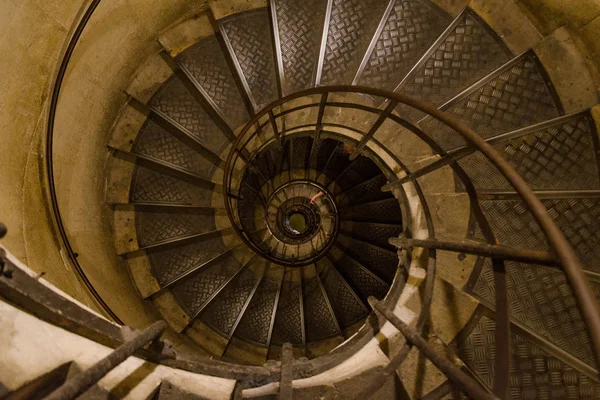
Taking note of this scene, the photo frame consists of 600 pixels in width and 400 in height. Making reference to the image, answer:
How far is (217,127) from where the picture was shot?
14.5ft

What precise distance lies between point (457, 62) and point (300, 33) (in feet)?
5.66

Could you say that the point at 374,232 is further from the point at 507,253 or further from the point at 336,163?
the point at 507,253

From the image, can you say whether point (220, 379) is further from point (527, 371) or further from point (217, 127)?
point (217, 127)

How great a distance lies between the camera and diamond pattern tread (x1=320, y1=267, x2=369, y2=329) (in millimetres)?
5277

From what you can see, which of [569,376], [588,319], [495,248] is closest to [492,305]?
[569,376]

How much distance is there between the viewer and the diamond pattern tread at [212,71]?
4223 millimetres

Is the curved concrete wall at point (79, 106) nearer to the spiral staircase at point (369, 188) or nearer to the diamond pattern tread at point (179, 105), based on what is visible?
the spiral staircase at point (369, 188)

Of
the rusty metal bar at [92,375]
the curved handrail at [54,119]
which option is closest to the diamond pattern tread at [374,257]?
the curved handrail at [54,119]

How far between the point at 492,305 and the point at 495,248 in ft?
3.42

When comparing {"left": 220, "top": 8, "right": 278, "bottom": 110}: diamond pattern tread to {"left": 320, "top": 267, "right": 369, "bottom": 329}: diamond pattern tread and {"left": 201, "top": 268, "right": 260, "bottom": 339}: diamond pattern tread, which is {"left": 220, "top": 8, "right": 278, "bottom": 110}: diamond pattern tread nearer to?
{"left": 201, "top": 268, "right": 260, "bottom": 339}: diamond pattern tread

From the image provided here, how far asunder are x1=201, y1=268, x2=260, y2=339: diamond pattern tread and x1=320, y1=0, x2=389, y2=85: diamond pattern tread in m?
3.29

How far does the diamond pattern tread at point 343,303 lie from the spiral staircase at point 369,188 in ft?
0.09

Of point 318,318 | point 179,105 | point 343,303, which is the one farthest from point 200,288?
point 179,105

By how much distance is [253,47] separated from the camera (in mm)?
4102
